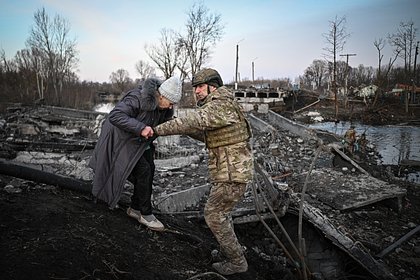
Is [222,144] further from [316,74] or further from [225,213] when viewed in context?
[316,74]

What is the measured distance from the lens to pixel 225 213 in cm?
266

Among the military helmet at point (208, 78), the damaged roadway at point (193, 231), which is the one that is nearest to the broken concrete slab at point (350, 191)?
the damaged roadway at point (193, 231)

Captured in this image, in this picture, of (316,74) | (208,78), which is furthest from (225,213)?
(316,74)

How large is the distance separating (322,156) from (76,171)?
722 centimetres

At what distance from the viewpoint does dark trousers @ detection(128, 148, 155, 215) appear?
9.60 feet

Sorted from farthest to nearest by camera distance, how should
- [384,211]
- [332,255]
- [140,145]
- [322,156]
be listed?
[322,156] < [384,211] < [332,255] < [140,145]

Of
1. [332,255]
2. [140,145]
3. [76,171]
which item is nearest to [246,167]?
[140,145]

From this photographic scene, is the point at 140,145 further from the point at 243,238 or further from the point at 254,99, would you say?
the point at 254,99

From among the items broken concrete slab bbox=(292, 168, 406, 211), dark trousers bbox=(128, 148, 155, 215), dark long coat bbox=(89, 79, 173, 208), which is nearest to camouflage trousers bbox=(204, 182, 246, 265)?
dark trousers bbox=(128, 148, 155, 215)

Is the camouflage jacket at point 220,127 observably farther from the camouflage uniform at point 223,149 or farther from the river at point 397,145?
the river at point 397,145

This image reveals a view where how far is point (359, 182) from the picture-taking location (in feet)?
20.0

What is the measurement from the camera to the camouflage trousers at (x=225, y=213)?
2576mm

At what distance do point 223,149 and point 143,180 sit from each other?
0.95 metres

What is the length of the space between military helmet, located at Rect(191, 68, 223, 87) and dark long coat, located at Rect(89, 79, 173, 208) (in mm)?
485
